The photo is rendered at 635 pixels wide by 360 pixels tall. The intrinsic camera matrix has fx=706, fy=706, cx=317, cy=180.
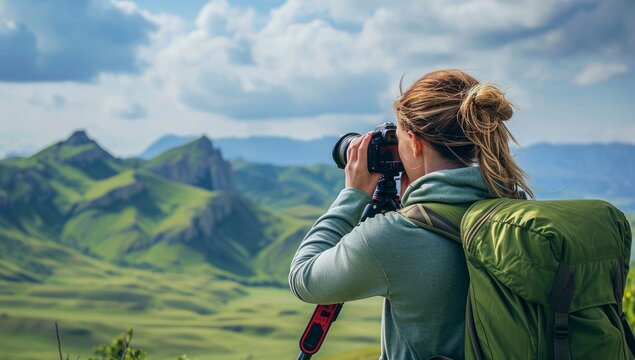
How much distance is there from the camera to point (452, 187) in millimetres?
2520

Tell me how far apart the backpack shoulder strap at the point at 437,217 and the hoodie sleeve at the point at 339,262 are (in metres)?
0.19

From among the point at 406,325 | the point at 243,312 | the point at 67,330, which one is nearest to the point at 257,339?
the point at 243,312

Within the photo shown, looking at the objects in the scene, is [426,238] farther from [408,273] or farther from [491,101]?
[491,101]

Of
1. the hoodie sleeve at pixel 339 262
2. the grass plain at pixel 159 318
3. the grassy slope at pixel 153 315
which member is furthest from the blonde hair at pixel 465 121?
the grassy slope at pixel 153 315

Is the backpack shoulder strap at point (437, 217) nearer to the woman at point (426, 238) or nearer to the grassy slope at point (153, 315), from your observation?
the woman at point (426, 238)

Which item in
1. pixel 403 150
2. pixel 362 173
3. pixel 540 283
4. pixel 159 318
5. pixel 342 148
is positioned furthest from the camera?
pixel 159 318

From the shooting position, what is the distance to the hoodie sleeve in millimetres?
2439

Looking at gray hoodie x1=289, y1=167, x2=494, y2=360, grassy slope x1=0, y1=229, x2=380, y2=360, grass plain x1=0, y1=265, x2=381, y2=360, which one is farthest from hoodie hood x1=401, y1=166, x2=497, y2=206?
grassy slope x1=0, y1=229, x2=380, y2=360

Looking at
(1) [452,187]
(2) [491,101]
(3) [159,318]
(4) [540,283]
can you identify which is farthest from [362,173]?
(3) [159,318]

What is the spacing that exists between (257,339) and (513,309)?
153243 mm

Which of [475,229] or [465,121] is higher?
[465,121]

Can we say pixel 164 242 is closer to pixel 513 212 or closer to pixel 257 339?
pixel 257 339

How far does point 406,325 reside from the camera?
2580 mm

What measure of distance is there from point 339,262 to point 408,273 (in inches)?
9.6
